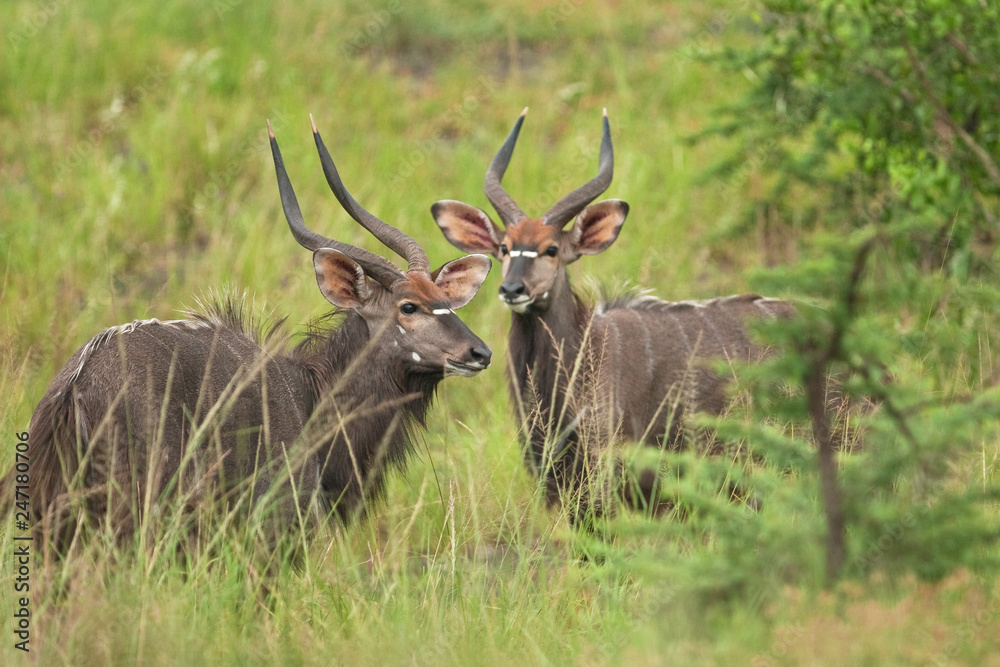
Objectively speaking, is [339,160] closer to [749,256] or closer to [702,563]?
[749,256]

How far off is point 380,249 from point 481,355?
3.84 m

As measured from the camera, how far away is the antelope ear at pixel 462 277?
5.46 meters

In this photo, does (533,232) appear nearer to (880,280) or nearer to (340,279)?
(340,279)

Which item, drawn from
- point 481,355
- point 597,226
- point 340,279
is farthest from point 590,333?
point 340,279

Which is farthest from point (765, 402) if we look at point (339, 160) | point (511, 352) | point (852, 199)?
point (339, 160)

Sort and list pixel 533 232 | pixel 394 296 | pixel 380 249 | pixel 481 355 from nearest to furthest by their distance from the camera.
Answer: pixel 481 355 → pixel 394 296 → pixel 533 232 → pixel 380 249

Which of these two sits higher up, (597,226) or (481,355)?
(597,226)

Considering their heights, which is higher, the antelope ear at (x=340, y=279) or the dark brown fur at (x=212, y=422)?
the antelope ear at (x=340, y=279)

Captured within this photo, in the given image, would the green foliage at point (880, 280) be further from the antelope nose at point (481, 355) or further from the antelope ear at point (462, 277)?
the antelope ear at point (462, 277)

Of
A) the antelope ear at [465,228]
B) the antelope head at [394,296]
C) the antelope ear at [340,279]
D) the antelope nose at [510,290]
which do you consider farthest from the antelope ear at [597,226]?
the antelope ear at [340,279]

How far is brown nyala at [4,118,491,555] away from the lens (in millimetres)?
4020

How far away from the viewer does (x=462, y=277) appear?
18.2 feet

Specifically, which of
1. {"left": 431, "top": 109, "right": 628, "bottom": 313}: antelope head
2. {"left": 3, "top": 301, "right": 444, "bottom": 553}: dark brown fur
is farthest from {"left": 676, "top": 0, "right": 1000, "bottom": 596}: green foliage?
{"left": 3, "top": 301, "right": 444, "bottom": 553}: dark brown fur

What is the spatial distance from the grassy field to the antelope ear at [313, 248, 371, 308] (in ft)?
2.15
